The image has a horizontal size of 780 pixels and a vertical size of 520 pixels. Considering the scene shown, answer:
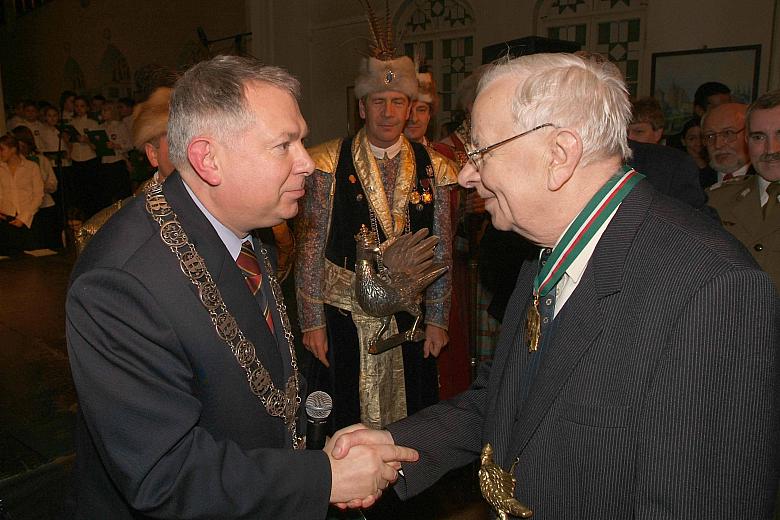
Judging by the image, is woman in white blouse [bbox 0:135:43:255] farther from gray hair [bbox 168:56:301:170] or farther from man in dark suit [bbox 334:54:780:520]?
man in dark suit [bbox 334:54:780:520]

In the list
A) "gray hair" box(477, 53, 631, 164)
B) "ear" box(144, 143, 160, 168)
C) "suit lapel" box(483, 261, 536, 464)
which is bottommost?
"suit lapel" box(483, 261, 536, 464)

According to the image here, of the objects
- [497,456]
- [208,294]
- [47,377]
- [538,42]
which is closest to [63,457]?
[47,377]

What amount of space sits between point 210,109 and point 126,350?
2.00 ft

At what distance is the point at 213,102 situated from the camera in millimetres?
1519

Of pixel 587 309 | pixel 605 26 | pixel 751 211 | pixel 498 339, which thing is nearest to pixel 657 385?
pixel 587 309

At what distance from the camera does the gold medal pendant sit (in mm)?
1478

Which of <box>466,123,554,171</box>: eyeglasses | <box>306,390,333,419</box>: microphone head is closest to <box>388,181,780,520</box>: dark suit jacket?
<box>466,123,554,171</box>: eyeglasses

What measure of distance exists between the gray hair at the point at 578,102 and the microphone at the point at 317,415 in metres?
0.95

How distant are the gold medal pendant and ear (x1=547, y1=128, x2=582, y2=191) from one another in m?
0.30

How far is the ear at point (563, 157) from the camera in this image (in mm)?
1331

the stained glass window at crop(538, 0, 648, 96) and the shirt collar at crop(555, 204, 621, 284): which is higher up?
the stained glass window at crop(538, 0, 648, 96)

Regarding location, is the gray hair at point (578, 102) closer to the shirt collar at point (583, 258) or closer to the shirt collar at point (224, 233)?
the shirt collar at point (583, 258)

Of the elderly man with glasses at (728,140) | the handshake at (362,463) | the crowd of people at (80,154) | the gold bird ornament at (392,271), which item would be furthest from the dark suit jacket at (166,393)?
the crowd of people at (80,154)

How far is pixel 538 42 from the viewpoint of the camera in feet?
10.6
